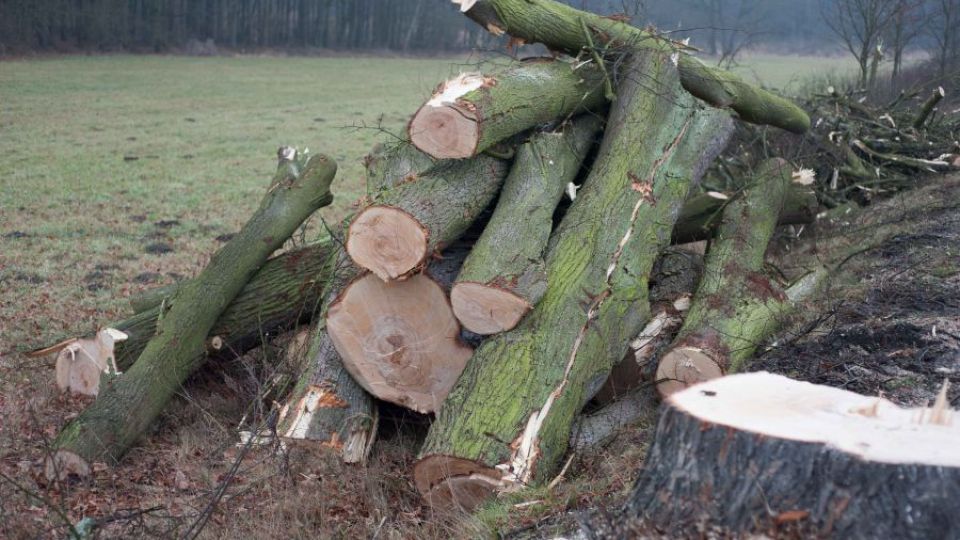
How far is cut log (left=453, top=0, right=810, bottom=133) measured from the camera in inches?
219

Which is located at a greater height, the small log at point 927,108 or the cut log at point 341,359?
the small log at point 927,108

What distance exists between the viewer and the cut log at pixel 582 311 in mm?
4062

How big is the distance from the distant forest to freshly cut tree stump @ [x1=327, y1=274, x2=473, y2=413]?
22642mm

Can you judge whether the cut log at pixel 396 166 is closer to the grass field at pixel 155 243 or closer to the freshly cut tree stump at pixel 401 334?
the grass field at pixel 155 243

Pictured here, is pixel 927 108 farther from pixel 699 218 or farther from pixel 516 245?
pixel 516 245

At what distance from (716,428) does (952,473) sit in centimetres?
56

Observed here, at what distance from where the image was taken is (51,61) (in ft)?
101

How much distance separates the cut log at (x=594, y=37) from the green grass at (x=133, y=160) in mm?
605

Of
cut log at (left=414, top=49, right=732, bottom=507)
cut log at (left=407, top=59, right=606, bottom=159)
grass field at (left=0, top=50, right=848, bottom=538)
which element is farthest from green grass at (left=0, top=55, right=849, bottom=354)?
cut log at (left=414, top=49, right=732, bottom=507)

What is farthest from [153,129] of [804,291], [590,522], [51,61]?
[590,522]

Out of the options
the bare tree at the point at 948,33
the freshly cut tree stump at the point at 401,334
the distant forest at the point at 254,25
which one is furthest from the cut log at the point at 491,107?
the distant forest at the point at 254,25

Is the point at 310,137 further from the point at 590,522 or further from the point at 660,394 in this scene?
the point at 590,522

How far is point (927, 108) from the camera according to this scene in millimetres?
10695

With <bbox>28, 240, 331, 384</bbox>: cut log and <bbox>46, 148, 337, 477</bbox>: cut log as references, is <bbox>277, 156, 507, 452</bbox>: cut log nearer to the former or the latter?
<bbox>28, 240, 331, 384</bbox>: cut log
